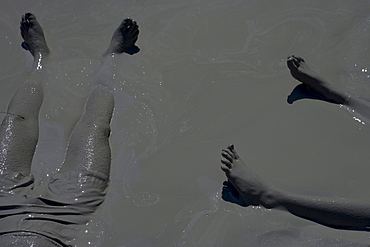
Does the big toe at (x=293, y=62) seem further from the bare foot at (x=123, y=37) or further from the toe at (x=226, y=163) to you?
the bare foot at (x=123, y=37)

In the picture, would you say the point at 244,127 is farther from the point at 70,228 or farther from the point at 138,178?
the point at 70,228

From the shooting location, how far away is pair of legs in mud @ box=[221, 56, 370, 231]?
2719mm

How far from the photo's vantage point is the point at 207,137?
3.29 m

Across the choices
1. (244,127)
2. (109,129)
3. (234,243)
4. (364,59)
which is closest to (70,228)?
(109,129)

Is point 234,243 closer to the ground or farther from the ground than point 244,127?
closer to the ground

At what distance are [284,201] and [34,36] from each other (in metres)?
2.46

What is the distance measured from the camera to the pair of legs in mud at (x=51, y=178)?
8.89ft

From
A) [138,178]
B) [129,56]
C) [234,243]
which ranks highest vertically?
[129,56]

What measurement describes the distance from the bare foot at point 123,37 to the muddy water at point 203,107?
0.11 m

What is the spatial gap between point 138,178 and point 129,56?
1214 mm

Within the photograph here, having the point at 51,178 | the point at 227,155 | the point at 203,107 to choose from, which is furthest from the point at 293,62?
the point at 51,178

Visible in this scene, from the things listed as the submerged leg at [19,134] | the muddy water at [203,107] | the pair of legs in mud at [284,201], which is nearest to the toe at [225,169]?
the pair of legs in mud at [284,201]

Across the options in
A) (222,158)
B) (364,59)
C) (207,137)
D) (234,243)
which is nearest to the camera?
(234,243)

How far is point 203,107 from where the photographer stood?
345cm
